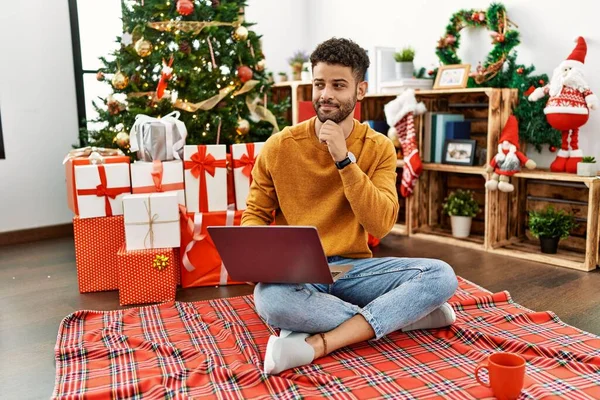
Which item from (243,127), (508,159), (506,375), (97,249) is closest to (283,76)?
(243,127)

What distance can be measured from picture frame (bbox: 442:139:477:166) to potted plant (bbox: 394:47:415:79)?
0.50m

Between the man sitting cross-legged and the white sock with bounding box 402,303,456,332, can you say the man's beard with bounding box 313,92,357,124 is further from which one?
the white sock with bounding box 402,303,456,332

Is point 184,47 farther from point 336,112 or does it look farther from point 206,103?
point 336,112

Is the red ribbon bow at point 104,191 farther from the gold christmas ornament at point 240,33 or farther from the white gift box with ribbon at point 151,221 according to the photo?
the gold christmas ornament at point 240,33

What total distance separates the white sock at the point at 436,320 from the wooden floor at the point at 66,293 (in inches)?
19.8

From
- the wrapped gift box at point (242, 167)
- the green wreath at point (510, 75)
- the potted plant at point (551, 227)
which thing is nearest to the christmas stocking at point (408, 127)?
the green wreath at point (510, 75)

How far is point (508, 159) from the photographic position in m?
3.00

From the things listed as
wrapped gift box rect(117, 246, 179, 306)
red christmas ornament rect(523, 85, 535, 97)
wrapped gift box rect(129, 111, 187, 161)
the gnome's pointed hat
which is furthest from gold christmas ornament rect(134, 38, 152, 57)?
red christmas ornament rect(523, 85, 535, 97)

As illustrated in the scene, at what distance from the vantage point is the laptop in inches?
60.0

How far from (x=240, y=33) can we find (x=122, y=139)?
82 cm

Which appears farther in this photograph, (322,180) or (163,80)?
(163,80)

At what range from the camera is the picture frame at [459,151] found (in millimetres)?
3319

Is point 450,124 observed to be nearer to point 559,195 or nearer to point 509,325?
point 559,195

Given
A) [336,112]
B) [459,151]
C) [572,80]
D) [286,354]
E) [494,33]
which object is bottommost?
[286,354]
